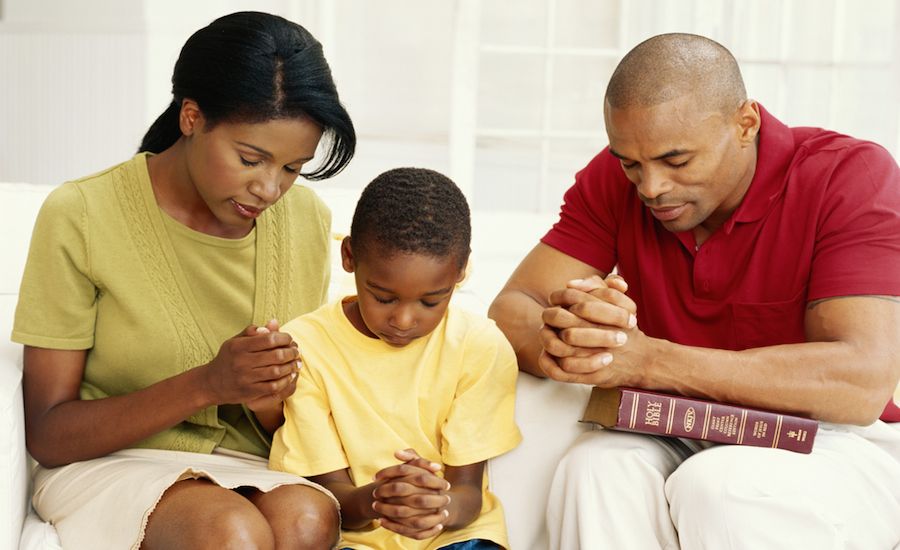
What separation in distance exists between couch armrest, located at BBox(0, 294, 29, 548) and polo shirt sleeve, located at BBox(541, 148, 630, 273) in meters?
1.04

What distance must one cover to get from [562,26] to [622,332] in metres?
4.70

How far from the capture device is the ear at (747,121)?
1.99 m

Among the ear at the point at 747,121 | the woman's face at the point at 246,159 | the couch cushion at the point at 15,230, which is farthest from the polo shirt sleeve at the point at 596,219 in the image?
the couch cushion at the point at 15,230

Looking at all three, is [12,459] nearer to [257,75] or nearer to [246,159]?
[246,159]

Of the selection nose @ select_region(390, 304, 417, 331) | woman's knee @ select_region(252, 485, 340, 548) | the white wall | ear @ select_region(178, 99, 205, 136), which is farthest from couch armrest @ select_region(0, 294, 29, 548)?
the white wall

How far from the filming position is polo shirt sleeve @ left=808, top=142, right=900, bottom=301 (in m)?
1.84

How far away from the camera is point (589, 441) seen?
1774 mm

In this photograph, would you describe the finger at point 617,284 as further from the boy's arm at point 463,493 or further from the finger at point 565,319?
the boy's arm at point 463,493

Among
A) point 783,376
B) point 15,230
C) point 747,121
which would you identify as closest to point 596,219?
point 747,121

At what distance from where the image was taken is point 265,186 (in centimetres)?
174

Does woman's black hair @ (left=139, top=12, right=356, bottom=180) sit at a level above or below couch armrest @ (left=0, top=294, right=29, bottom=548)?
above

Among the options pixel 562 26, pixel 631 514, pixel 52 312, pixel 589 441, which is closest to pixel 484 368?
pixel 589 441

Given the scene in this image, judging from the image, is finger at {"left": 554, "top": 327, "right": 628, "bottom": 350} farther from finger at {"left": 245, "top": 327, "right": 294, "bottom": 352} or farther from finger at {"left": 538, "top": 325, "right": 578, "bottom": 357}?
finger at {"left": 245, "top": 327, "right": 294, "bottom": 352}

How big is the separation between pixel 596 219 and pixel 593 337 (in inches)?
20.0
